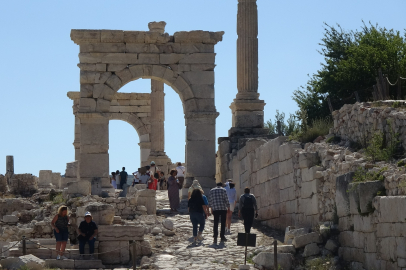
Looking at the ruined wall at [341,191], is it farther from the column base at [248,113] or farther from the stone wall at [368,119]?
the column base at [248,113]

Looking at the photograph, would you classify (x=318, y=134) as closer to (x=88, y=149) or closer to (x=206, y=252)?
(x=206, y=252)

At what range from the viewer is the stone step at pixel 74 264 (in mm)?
15461

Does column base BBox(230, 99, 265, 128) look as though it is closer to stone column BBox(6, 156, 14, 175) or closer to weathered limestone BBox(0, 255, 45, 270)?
weathered limestone BBox(0, 255, 45, 270)

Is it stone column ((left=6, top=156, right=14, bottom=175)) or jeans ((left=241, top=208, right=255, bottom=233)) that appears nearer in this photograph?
jeans ((left=241, top=208, right=255, bottom=233))

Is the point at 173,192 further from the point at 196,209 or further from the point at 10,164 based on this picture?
the point at 10,164

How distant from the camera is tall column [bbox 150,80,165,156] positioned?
1326 inches

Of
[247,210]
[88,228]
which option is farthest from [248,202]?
[88,228]

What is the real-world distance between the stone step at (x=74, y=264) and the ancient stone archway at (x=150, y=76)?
8378 mm

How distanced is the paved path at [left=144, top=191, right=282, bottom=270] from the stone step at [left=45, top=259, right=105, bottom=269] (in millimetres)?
1072

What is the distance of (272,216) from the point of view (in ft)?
62.3

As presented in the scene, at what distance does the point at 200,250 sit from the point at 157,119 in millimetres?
17985

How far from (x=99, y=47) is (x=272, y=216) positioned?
8137 mm

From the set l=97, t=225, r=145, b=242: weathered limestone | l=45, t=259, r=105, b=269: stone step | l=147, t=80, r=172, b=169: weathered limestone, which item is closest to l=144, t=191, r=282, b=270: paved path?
l=97, t=225, r=145, b=242: weathered limestone

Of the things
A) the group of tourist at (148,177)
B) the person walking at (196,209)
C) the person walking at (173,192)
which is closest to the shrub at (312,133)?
the person walking at (196,209)
